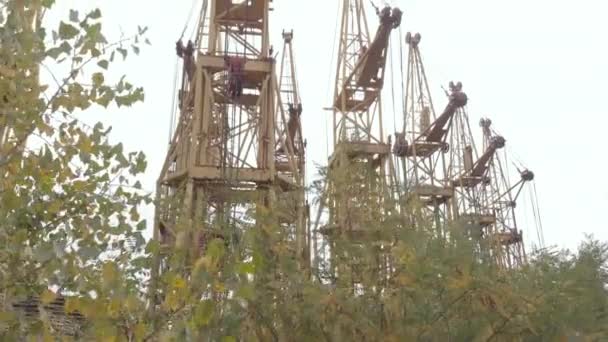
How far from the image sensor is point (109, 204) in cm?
419

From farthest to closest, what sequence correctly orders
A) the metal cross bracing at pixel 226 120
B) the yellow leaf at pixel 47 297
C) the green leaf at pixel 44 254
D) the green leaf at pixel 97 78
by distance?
the metal cross bracing at pixel 226 120 → the green leaf at pixel 97 78 → the green leaf at pixel 44 254 → the yellow leaf at pixel 47 297

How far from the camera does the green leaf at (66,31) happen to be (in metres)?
3.80

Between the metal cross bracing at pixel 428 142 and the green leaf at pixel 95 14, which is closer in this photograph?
the green leaf at pixel 95 14

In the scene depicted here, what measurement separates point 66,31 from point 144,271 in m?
1.80

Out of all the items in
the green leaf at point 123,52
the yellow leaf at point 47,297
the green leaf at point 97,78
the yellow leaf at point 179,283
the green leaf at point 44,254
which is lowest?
the yellow leaf at point 47,297

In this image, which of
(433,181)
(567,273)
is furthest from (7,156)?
(433,181)

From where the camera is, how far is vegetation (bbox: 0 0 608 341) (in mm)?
3162

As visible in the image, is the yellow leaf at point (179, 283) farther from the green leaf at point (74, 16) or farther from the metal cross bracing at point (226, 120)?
the metal cross bracing at point (226, 120)

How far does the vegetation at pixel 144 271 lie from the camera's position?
124 inches

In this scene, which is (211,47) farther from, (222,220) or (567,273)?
(567,273)

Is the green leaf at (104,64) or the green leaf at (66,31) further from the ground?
the green leaf at (66,31)

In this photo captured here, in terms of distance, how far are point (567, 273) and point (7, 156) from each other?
300 inches

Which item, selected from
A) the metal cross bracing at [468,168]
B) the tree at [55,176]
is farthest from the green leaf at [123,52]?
the metal cross bracing at [468,168]

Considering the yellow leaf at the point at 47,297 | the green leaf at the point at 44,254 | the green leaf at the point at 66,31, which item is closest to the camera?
the yellow leaf at the point at 47,297
